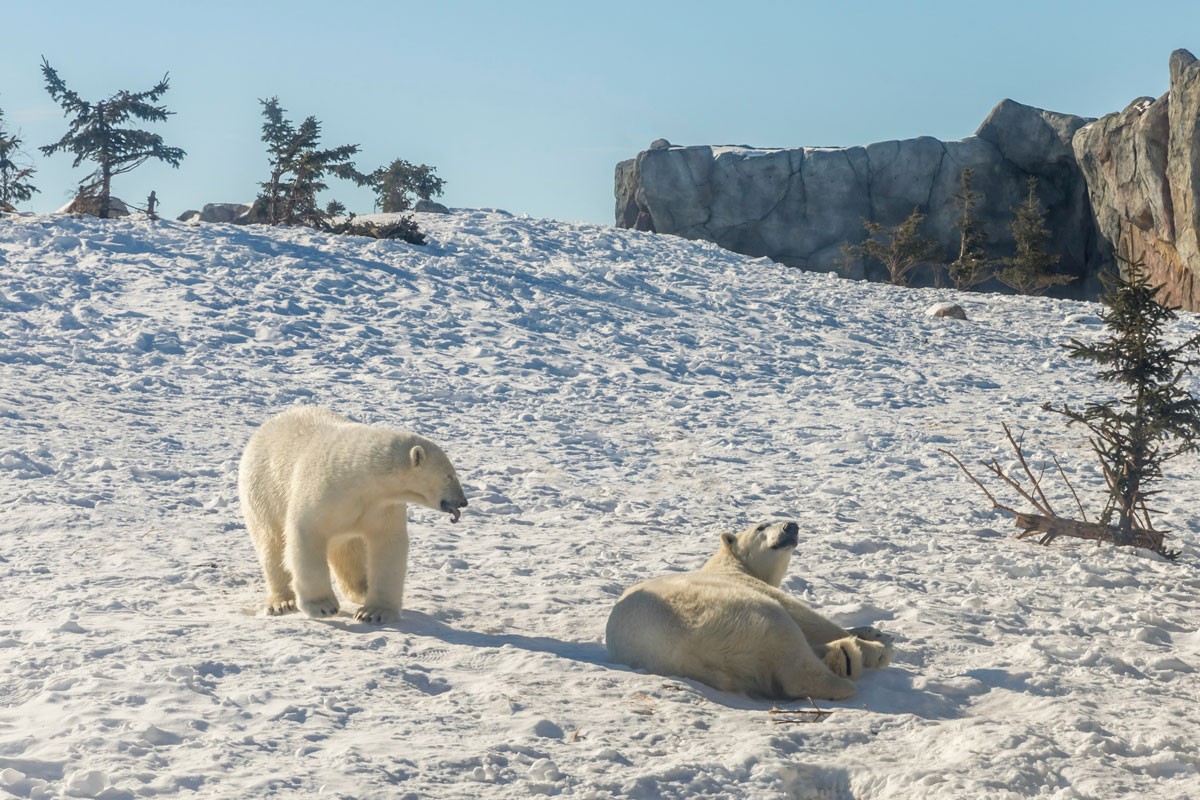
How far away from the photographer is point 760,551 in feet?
20.6

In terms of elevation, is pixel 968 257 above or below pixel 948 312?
above

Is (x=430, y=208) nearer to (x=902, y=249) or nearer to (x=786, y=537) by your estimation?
(x=902, y=249)

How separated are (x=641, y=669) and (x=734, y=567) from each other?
112cm

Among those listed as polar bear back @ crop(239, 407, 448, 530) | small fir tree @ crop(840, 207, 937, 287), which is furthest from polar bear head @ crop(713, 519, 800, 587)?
small fir tree @ crop(840, 207, 937, 287)

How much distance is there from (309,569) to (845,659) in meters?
2.59

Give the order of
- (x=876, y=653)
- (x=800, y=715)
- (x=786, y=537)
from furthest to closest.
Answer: (x=786, y=537) → (x=876, y=653) → (x=800, y=715)

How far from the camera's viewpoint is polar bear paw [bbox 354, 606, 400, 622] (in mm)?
5945

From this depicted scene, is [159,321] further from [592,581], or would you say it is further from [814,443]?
[592,581]

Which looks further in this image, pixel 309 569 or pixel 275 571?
pixel 275 571

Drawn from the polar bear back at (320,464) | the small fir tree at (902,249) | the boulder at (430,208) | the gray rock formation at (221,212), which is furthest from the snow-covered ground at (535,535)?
the gray rock formation at (221,212)

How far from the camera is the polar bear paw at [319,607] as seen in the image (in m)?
5.99

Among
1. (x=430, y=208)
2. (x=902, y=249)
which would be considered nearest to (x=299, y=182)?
(x=430, y=208)

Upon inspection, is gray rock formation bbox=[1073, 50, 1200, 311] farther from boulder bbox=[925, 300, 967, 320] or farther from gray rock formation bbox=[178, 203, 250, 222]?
gray rock formation bbox=[178, 203, 250, 222]

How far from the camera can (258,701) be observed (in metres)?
4.63
